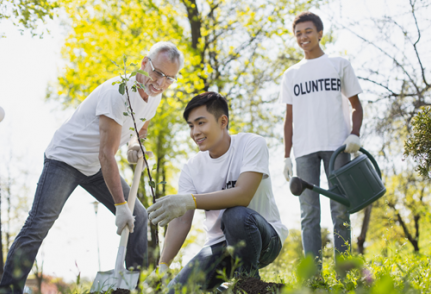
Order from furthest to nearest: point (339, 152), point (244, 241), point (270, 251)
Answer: point (339, 152), point (270, 251), point (244, 241)

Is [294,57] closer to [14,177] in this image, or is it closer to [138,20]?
[138,20]

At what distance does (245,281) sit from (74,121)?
→ 5.59 ft

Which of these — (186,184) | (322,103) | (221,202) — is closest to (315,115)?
(322,103)

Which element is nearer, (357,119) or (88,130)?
(88,130)

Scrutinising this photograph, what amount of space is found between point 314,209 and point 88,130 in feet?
5.85

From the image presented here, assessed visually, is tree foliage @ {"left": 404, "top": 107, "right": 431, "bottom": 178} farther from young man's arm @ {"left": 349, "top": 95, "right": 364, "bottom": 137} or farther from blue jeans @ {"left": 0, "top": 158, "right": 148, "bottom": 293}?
blue jeans @ {"left": 0, "top": 158, "right": 148, "bottom": 293}

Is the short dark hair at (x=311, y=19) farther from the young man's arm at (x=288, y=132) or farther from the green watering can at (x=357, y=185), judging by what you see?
the green watering can at (x=357, y=185)

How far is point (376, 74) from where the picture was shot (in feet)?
16.6

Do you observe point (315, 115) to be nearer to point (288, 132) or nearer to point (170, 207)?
point (288, 132)

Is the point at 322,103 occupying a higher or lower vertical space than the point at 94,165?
higher

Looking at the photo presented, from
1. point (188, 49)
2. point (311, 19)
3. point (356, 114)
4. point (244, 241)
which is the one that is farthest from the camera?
point (188, 49)

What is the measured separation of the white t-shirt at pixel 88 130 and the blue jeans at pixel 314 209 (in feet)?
4.62

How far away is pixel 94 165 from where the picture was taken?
2.65 meters

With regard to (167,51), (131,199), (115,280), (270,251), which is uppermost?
(167,51)
